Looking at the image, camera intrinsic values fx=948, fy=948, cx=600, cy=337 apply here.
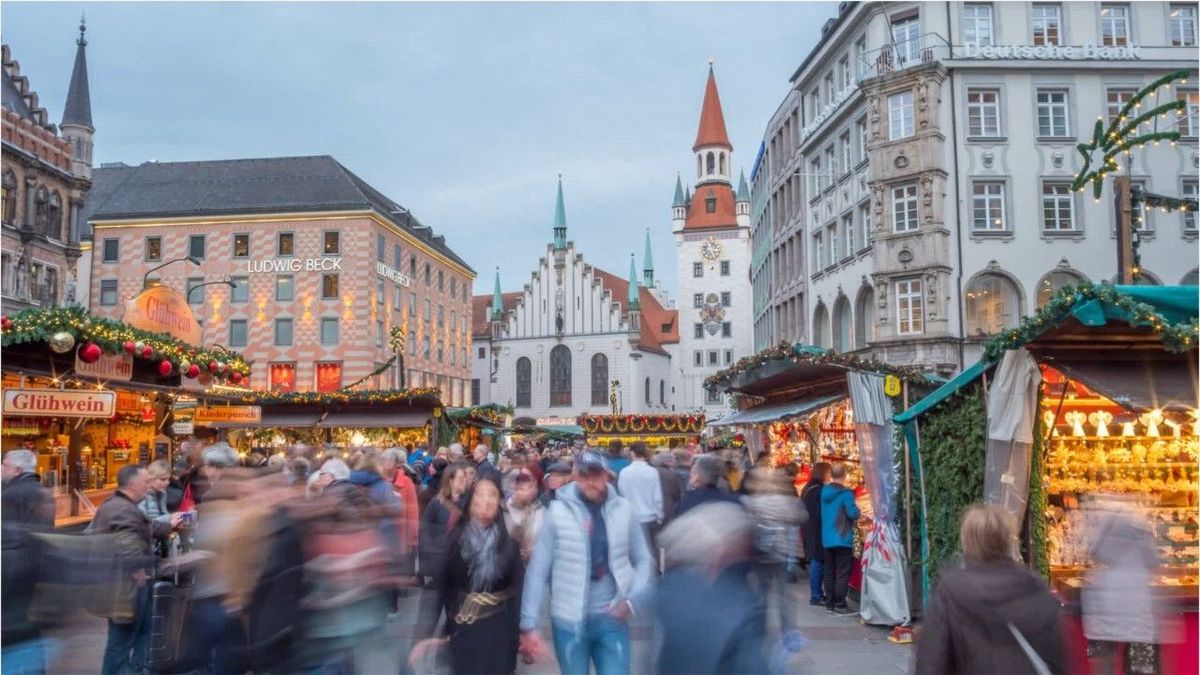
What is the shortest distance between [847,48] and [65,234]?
32.3 m

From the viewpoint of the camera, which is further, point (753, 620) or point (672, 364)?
point (672, 364)

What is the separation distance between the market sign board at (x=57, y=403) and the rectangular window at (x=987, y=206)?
25.8m

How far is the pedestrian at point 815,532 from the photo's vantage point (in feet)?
36.9

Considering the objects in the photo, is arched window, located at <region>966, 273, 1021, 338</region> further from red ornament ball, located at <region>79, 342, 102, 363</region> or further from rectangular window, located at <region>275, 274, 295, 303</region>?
rectangular window, located at <region>275, 274, 295, 303</region>

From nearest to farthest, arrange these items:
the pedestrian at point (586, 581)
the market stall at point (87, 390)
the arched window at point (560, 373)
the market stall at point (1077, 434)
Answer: the pedestrian at point (586, 581)
the market stall at point (1077, 434)
the market stall at point (87, 390)
the arched window at point (560, 373)

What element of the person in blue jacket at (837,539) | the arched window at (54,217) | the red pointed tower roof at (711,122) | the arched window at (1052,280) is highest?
the red pointed tower roof at (711,122)

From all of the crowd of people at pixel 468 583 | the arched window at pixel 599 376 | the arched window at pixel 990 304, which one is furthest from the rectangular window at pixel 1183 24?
the arched window at pixel 599 376

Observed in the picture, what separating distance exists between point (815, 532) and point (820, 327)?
1018 inches

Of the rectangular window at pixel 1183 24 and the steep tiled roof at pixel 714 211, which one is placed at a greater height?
the steep tiled roof at pixel 714 211

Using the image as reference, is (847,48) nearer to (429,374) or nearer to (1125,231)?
(1125,231)

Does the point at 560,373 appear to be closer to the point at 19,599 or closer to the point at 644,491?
the point at 644,491

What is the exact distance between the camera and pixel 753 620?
4.52 metres

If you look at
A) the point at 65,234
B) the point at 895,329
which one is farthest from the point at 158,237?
A: the point at 895,329

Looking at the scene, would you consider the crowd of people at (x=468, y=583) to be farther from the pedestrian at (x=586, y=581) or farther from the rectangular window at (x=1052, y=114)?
the rectangular window at (x=1052, y=114)
